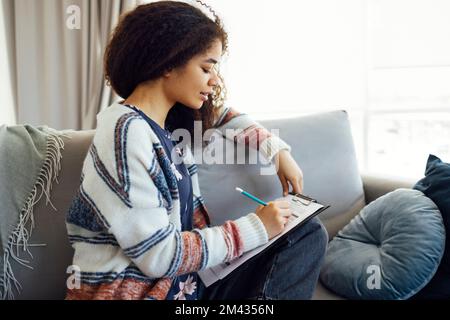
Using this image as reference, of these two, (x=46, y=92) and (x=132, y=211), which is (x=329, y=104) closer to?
(x=46, y=92)

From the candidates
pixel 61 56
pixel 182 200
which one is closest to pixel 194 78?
pixel 182 200

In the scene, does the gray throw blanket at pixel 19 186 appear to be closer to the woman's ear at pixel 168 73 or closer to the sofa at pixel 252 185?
the sofa at pixel 252 185

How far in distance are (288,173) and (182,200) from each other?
32 centimetres

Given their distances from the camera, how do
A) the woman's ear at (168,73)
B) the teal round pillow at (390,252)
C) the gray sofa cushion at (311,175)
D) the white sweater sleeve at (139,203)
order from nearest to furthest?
the white sweater sleeve at (139,203) < the woman's ear at (168,73) < the teal round pillow at (390,252) < the gray sofa cushion at (311,175)

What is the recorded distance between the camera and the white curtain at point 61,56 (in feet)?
5.85

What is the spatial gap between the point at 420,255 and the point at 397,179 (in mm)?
394

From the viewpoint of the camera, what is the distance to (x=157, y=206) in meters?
0.67

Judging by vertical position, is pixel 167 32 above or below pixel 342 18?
below

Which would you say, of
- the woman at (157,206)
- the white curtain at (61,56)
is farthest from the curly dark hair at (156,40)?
the white curtain at (61,56)

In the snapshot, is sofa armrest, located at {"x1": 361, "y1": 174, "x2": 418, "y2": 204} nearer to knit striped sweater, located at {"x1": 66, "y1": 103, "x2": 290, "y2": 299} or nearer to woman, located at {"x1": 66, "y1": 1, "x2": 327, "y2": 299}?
woman, located at {"x1": 66, "y1": 1, "x2": 327, "y2": 299}

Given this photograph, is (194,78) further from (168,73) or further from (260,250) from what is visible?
(260,250)

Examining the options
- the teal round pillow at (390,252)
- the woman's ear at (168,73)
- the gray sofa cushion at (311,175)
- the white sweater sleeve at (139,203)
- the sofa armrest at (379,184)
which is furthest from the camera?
the sofa armrest at (379,184)
